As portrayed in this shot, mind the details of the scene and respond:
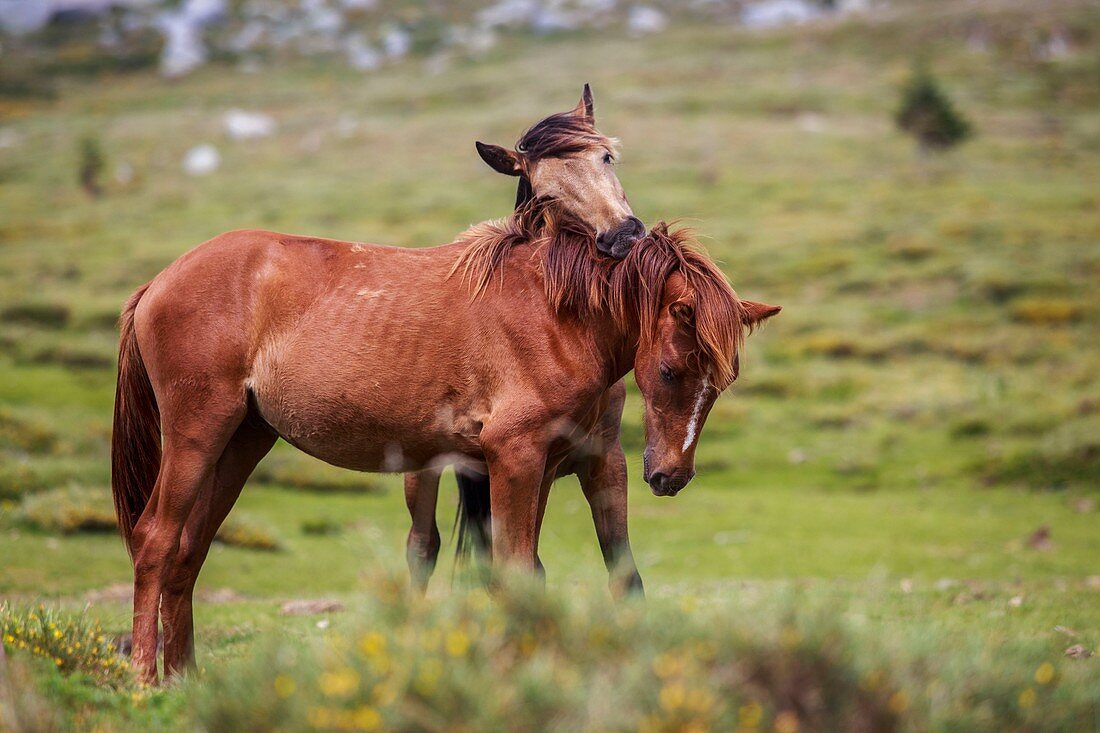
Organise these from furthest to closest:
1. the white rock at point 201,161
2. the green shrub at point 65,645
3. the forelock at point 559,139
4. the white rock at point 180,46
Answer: the white rock at point 180,46, the white rock at point 201,161, the forelock at point 559,139, the green shrub at point 65,645

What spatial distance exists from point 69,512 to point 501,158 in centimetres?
876

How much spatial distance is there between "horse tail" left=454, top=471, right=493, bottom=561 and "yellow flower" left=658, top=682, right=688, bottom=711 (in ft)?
12.8

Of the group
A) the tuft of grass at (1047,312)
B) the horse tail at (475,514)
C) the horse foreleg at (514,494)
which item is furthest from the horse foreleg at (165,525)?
the tuft of grass at (1047,312)

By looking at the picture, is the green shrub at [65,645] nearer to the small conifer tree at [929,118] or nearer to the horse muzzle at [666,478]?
the horse muzzle at [666,478]

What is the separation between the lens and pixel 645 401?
18.5 ft

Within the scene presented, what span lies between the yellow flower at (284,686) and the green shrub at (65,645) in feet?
6.01

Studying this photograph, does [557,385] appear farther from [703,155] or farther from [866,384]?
[703,155]

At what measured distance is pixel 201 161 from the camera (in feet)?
238

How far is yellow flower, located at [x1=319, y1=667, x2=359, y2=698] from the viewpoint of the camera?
11.3ft

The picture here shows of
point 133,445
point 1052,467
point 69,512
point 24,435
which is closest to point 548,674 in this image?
point 133,445

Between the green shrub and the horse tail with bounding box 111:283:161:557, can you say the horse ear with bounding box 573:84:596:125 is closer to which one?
the horse tail with bounding box 111:283:161:557

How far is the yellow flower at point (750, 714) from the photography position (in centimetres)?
342

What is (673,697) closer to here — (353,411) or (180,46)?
(353,411)

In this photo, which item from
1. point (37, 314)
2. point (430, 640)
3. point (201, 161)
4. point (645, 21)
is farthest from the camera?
point (645, 21)
